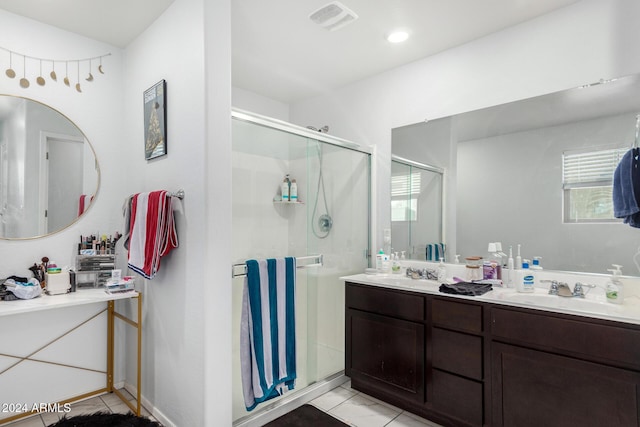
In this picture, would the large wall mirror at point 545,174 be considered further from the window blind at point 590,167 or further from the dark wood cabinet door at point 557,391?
the dark wood cabinet door at point 557,391

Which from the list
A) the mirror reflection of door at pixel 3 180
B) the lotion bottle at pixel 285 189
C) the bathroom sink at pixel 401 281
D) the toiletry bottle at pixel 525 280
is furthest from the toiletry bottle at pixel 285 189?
the mirror reflection of door at pixel 3 180

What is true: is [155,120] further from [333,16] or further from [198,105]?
[333,16]

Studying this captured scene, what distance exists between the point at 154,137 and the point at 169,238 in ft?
2.32

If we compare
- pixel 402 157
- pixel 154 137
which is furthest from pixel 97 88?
pixel 402 157

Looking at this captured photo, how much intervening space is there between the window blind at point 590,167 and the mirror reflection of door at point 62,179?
3.23m

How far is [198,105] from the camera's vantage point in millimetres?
1868

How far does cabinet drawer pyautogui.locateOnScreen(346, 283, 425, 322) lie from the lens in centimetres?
222

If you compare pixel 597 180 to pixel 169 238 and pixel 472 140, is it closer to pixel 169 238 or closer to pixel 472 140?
pixel 472 140

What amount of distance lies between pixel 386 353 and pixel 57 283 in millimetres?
2180

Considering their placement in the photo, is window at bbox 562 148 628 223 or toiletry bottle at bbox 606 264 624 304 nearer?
toiletry bottle at bbox 606 264 624 304

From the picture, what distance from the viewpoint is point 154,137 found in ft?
7.28

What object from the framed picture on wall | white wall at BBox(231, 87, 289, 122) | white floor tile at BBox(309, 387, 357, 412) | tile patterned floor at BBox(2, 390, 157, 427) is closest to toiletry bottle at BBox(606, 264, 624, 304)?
white floor tile at BBox(309, 387, 357, 412)

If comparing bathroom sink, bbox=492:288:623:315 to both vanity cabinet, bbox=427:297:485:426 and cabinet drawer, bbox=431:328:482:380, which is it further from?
cabinet drawer, bbox=431:328:482:380

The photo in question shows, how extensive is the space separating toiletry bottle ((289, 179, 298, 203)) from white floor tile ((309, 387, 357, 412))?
4.82 ft
